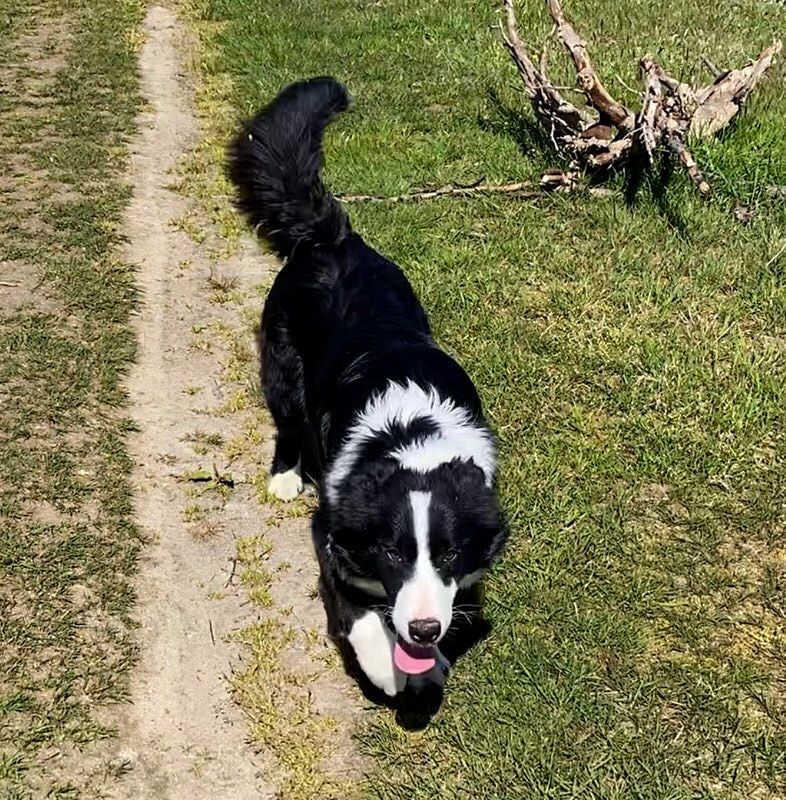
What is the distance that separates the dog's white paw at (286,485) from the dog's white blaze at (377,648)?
4.05 feet

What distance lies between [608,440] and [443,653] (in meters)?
1.53

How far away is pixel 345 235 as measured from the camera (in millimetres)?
4543

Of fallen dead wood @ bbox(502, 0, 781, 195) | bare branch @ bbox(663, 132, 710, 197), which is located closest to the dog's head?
bare branch @ bbox(663, 132, 710, 197)

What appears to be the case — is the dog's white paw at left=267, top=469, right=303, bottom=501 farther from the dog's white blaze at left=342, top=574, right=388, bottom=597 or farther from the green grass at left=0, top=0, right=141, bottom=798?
the dog's white blaze at left=342, top=574, right=388, bottom=597

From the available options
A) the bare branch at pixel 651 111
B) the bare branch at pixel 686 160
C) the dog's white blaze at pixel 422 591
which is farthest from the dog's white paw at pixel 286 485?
the bare branch at pixel 651 111

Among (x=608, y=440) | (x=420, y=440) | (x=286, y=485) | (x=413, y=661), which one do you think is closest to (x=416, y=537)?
(x=420, y=440)

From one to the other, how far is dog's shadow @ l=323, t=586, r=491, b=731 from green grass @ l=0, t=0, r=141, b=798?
0.85 metres

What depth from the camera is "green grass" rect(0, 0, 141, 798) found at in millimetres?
3656

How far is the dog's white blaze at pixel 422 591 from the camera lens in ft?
9.96

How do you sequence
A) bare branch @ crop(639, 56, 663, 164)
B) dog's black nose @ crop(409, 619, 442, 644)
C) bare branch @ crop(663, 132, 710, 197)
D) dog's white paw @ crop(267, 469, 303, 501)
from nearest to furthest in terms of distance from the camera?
dog's black nose @ crop(409, 619, 442, 644) → dog's white paw @ crop(267, 469, 303, 501) → bare branch @ crop(663, 132, 710, 197) → bare branch @ crop(639, 56, 663, 164)

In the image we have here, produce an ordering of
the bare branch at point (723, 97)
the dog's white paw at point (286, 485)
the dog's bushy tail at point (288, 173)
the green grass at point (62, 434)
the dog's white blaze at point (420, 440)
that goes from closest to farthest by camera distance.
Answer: the dog's white blaze at point (420, 440) < the green grass at point (62, 434) < the dog's bushy tail at point (288, 173) < the dog's white paw at point (286, 485) < the bare branch at point (723, 97)

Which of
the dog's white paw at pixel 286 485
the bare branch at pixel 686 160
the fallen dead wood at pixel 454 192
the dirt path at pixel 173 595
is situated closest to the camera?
the dirt path at pixel 173 595

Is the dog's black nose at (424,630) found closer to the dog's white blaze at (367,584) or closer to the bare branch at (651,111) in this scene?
the dog's white blaze at (367,584)

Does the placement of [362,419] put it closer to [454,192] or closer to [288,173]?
[288,173]
